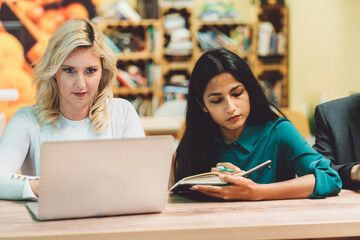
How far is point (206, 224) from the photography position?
0.98 m

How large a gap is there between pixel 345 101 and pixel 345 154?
0.22 meters

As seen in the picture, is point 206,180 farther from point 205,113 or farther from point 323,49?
point 323,49

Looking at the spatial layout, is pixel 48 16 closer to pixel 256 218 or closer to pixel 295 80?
pixel 295 80

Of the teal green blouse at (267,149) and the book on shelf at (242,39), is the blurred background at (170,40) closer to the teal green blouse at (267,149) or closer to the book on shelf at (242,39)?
the book on shelf at (242,39)

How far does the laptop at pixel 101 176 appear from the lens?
0.97 meters

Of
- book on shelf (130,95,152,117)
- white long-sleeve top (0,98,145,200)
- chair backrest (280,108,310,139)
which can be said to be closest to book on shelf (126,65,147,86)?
book on shelf (130,95,152,117)

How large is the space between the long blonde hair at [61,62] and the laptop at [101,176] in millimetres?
594

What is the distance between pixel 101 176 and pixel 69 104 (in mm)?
679

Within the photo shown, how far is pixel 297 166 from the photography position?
4.59 ft

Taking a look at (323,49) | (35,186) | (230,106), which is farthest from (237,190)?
(323,49)

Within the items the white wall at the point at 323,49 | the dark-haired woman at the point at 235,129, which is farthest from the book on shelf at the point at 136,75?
the dark-haired woman at the point at 235,129

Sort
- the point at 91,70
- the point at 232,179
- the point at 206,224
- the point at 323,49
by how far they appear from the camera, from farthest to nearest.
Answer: the point at 323,49 → the point at 91,70 → the point at 232,179 → the point at 206,224

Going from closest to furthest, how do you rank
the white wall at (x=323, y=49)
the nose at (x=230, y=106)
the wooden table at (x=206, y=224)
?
1. the wooden table at (x=206, y=224)
2. the nose at (x=230, y=106)
3. the white wall at (x=323, y=49)

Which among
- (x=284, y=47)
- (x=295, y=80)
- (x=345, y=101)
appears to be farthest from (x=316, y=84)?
(x=345, y=101)
